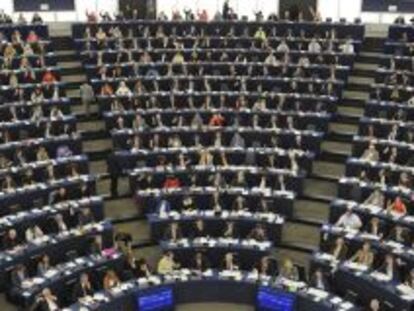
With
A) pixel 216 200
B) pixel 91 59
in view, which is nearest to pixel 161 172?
pixel 216 200

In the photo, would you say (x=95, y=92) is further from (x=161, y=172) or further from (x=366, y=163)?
(x=366, y=163)

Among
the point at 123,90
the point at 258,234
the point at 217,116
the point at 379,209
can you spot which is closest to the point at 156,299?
the point at 258,234

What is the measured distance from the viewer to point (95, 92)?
23.8 metres

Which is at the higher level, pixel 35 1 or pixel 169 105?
pixel 35 1

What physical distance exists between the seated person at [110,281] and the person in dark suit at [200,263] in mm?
1794

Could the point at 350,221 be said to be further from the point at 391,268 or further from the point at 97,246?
the point at 97,246

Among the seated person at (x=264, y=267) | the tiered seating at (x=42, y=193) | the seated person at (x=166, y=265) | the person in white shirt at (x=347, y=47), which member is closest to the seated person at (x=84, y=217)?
the tiered seating at (x=42, y=193)

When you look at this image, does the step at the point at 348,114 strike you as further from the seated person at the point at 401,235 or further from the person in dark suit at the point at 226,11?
the seated person at the point at 401,235

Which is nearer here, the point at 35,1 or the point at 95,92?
the point at 95,92

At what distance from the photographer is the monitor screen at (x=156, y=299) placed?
51.7ft

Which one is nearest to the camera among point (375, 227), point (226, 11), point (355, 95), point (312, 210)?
point (375, 227)

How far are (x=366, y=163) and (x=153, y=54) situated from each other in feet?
28.1

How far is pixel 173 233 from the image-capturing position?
1770 cm

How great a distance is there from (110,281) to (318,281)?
4.24 metres
